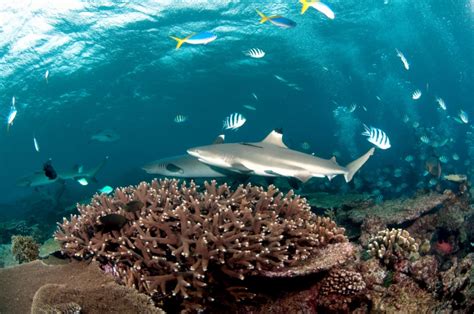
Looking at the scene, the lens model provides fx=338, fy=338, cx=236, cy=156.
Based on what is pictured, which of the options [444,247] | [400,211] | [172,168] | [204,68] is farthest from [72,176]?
[204,68]

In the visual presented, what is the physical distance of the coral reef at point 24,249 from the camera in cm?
613

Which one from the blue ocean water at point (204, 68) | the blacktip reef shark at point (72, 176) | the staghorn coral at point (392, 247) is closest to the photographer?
the staghorn coral at point (392, 247)

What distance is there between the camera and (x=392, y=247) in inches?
206

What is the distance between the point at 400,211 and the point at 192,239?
669 cm

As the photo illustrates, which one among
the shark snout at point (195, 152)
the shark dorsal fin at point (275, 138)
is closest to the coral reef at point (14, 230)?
the shark snout at point (195, 152)

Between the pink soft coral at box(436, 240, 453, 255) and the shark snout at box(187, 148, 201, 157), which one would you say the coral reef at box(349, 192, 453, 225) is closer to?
the pink soft coral at box(436, 240, 453, 255)

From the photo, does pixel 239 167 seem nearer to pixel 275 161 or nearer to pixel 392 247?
pixel 275 161

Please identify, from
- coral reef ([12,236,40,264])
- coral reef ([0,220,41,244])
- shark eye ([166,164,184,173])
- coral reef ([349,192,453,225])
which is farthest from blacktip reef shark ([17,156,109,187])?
coral reef ([349,192,453,225])

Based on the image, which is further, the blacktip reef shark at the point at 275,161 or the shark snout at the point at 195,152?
the shark snout at the point at 195,152

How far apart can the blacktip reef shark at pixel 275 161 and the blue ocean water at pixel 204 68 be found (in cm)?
880

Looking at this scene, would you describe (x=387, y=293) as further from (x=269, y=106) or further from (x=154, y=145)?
(x=154, y=145)

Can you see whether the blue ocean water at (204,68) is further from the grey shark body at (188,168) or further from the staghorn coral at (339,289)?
the staghorn coral at (339,289)

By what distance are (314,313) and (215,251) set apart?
170 centimetres

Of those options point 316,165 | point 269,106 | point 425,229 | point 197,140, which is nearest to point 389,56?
point 269,106
